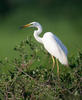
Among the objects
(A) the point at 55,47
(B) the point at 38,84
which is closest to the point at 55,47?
(A) the point at 55,47

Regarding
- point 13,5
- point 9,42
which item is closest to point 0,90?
point 9,42

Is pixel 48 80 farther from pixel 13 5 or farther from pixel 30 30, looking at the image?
pixel 13 5

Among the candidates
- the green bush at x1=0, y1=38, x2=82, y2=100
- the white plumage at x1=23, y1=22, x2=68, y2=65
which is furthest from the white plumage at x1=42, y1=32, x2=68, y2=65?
the green bush at x1=0, y1=38, x2=82, y2=100

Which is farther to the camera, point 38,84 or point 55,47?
point 55,47

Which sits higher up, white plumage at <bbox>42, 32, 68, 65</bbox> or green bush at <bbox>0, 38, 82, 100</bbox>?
white plumage at <bbox>42, 32, 68, 65</bbox>

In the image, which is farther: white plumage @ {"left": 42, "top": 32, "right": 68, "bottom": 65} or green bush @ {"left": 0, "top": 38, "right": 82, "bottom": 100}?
white plumage @ {"left": 42, "top": 32, "right": 68, "bottom": 65}

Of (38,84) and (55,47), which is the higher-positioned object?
(55,47)

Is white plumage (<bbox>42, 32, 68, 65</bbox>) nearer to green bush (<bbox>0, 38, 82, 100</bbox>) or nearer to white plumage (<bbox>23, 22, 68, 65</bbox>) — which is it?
white plumage (<bbox>23, 22, 68, 65</bbox>)

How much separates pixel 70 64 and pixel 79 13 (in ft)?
23.6

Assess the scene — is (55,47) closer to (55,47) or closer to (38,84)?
(55,47)

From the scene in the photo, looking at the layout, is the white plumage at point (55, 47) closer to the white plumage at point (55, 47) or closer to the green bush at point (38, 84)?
the white plumage at point (55, 47)

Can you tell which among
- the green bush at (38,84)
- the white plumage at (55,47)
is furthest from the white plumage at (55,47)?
the green bush at (38,84)

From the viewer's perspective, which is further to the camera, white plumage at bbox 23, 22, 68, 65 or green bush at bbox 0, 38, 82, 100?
white plumage at bbox 23, 22, 68, 65

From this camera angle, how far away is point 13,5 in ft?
44.9
